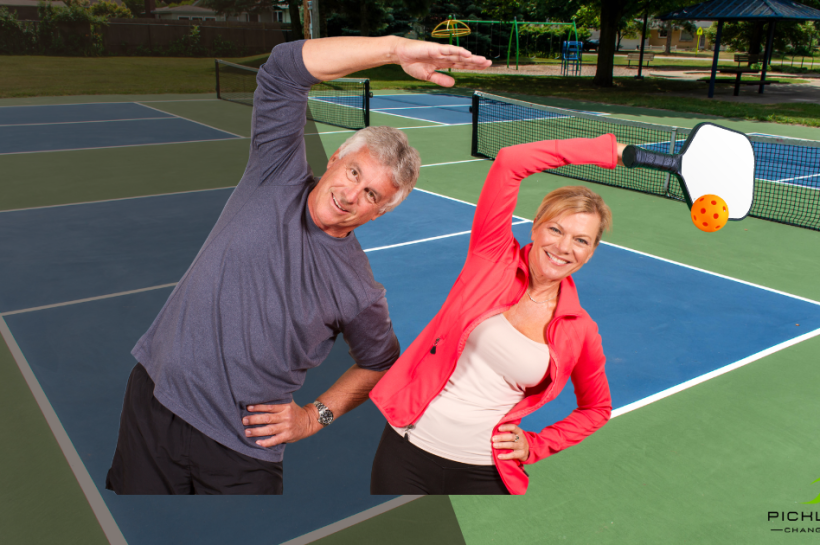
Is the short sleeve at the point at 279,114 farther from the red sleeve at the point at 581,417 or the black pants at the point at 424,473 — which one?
the red sleeve at the point at 581,417

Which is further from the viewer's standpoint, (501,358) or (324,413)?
(324,413)

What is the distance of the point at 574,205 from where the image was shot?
2.58 meters

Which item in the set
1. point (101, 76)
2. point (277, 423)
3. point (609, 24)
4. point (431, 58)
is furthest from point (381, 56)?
point (101, 76)

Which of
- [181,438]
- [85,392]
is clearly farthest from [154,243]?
[181,438]

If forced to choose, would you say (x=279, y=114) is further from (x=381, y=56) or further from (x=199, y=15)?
(x=199, y=15)

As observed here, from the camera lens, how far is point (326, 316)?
7.79 ft

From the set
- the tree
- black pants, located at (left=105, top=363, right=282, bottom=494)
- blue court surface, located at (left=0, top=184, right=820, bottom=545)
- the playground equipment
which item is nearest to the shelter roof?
the tree

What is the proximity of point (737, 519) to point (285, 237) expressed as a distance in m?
3.15

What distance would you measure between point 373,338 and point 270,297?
48 centimetres

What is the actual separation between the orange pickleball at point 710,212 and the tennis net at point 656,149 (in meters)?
7.19

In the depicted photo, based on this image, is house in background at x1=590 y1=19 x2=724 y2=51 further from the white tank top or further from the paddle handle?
the white tank top

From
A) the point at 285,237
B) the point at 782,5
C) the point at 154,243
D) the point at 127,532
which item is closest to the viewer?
the point at 285,237

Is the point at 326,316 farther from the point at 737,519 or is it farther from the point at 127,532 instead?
the point at 737,519

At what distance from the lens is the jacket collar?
253 cm
